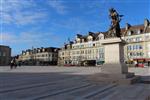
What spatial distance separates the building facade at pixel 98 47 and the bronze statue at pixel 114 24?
49.6 meters

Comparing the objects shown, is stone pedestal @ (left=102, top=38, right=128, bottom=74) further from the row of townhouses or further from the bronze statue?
the row of townhouses

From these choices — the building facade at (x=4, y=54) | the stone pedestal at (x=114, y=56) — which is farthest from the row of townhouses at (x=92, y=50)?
the stone pedestal at (x=114, y=56)

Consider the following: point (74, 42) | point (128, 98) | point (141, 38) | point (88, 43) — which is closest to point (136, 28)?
point (141, 38)

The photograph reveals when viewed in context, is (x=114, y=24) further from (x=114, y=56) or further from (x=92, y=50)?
(x=92, y=50)

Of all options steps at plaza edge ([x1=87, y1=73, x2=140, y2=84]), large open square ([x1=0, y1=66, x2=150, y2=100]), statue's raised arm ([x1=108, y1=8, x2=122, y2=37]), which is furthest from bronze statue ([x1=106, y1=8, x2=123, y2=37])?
large open square ([x1=0, y1=66, x2=150, y2=100])

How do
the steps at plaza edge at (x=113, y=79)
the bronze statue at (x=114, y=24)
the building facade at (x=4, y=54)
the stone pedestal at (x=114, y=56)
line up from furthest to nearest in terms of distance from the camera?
the building facade at (x=4, y=54) → the bronze statue at (x=114, y=24) → the stone pedestal at (x=114, y=56) → the steps at plaza edge at (x=113, y=79)

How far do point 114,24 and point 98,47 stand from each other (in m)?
77.8

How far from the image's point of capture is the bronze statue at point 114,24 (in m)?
17.5

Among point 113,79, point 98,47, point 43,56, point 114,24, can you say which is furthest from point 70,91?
point 43,56

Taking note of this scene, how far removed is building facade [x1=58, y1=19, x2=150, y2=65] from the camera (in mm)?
78125

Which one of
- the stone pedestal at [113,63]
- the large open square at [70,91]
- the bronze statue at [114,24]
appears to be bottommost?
the large open square at [70,91]

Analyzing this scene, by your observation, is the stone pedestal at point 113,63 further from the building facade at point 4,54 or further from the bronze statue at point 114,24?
the building facade at point 4,54

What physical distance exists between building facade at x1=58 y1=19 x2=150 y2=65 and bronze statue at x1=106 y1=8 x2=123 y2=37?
163 ft

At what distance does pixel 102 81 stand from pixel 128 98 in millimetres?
6025
